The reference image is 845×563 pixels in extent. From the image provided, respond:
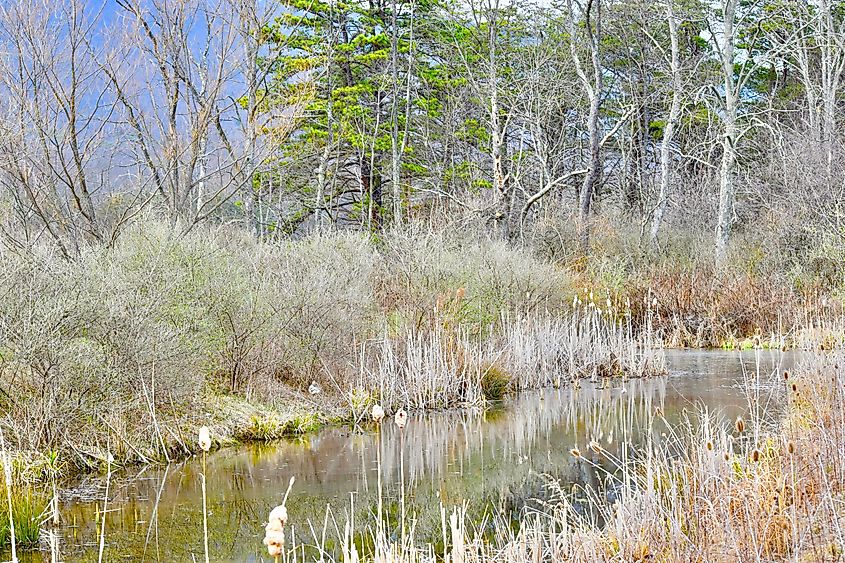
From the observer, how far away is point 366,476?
25.7ft

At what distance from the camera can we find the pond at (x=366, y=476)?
619cm

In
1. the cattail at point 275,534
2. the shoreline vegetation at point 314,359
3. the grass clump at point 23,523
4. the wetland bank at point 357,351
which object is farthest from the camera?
the grass clump at point 23,523

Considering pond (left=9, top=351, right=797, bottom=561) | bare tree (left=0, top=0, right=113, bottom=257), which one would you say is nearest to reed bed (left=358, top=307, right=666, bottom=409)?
pond (left=9, top=351, right=797, bottom=561)

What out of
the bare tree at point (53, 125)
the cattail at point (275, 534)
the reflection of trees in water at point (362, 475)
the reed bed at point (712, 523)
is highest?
the bare tree at point (53, 125)

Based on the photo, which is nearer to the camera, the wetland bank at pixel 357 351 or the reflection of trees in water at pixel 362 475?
the wetland bank at pixel 357 351

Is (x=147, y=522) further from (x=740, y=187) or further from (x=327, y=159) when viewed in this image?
(x=740, y=187)

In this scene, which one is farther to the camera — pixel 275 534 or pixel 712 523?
pixel 712 523

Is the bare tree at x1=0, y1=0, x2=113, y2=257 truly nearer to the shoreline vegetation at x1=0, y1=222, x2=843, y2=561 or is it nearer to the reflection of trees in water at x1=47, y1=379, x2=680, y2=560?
the shoreline vegetation at x1=0, y1=222, x2=843, y2=561

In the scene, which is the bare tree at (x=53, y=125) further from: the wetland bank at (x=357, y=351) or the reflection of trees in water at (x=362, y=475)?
the reflection of trees in water at (x=362, y=475)

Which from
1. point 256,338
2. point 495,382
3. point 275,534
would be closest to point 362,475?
point 256,338

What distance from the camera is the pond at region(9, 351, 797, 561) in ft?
20.3

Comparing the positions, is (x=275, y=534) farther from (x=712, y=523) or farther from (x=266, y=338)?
(x=266, y=338)

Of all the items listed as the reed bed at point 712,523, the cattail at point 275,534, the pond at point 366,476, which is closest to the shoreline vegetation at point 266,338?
the pond at point 366,476

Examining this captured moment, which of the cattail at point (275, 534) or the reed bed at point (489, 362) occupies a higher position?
the cattail at point (275, 534)
